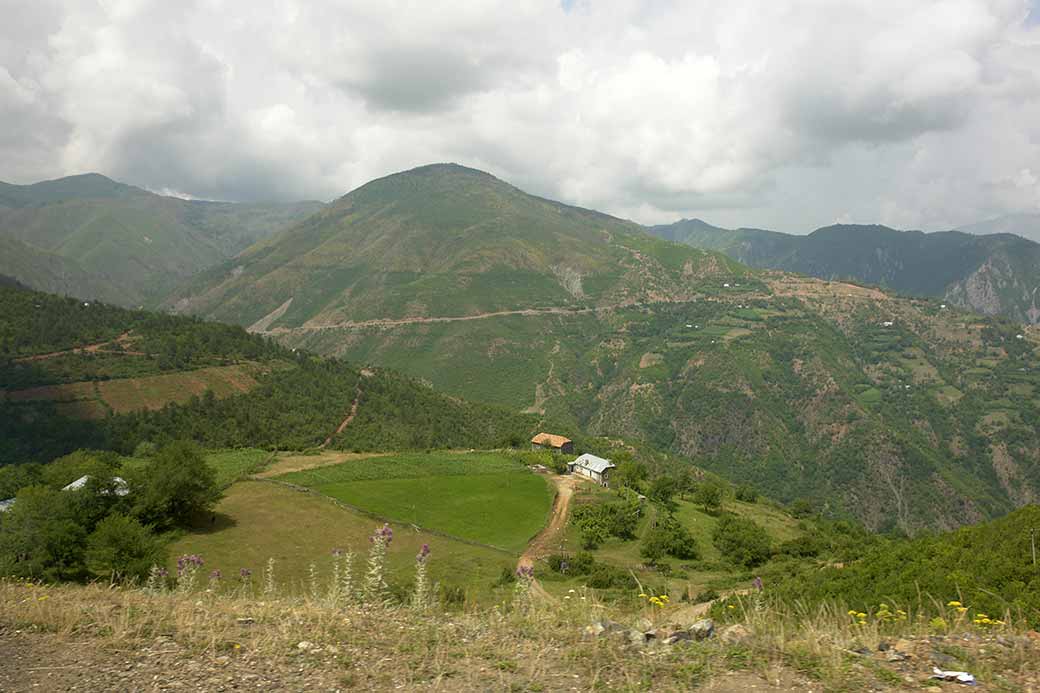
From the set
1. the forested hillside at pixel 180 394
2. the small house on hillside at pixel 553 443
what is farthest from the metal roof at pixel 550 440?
the forested hillside at pixel 180 394

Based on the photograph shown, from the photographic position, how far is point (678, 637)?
7336mm

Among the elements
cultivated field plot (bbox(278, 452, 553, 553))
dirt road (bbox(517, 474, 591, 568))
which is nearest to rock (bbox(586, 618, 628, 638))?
dirt road (bbox(517, 474, 591, 568))

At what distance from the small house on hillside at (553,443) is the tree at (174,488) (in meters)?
51.5

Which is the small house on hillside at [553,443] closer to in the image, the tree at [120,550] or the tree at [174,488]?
the tree at [174,488]

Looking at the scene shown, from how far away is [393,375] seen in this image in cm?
12350

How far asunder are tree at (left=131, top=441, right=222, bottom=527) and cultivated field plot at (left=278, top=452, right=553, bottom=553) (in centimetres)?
1349

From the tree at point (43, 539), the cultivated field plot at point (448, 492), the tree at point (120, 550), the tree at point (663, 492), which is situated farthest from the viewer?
the tree at point (663, 492)

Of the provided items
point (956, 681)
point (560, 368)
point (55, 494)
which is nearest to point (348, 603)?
point (956, 681)

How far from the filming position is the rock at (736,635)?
23.0 feet

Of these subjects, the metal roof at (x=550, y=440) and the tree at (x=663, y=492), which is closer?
the tree at (x=663, y=492)

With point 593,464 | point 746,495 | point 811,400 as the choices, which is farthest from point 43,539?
point 811,400

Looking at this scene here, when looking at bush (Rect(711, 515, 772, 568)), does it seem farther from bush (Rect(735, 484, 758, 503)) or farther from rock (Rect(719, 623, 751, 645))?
rock (Rect(719, 623, 751, 645))

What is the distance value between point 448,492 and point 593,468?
1950 cm

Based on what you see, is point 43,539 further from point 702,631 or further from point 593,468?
point 593,468
